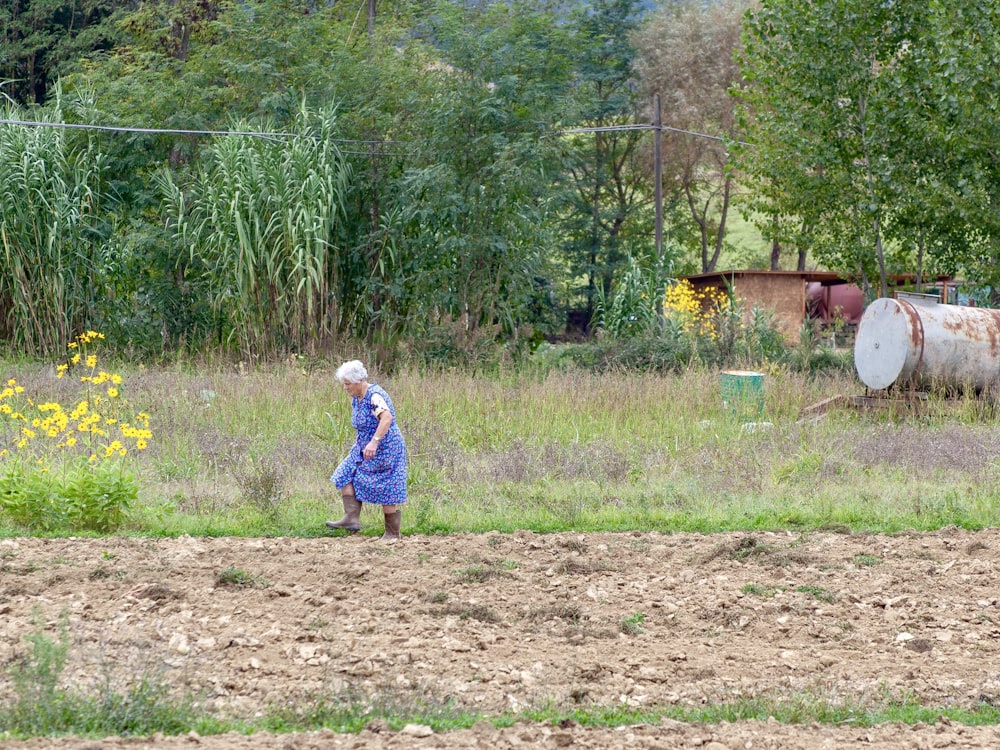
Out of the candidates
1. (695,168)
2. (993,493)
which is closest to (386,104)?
(993,493)

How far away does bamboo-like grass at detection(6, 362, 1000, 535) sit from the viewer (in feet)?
29.3

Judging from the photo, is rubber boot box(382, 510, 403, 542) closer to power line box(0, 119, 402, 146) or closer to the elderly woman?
the elderly woman

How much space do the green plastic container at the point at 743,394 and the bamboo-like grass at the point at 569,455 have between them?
158 millimetres

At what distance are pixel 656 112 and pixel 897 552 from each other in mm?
14650

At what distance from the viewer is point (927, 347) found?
44.3 feet

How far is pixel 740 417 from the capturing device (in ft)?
41.8

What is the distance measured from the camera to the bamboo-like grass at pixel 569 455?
8.94 metres

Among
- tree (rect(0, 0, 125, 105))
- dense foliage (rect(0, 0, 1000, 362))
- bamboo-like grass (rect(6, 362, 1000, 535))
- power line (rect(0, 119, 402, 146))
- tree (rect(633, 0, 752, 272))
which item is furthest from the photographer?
tree (rect(633, 0, 752, 272))

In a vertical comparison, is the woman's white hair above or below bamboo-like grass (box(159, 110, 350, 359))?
below

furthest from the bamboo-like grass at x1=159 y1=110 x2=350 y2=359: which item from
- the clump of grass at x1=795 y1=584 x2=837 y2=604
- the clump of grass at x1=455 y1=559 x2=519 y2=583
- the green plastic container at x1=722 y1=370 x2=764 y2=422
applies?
the clump of grass at x1=795 y1=584 x2=837 y2=604

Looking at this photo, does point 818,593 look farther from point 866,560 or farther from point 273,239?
point 273,239

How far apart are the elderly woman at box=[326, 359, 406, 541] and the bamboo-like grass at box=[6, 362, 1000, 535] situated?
0.37 meters

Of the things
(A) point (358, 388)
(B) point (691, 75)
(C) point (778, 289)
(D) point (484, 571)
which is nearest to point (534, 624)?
(D) point (484, 571)

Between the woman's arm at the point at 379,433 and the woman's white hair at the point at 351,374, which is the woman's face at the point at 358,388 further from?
the woman's arm at the point at 379,433
